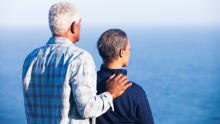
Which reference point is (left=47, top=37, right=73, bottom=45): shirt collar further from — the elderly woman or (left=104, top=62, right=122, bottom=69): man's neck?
(left=104, top=62, right=122, bottom=69): man's neck

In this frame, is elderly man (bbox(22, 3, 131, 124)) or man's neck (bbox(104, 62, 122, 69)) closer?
elderly man (bbox(22, 3, 131, 124))

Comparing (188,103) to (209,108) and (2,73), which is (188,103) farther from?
(2,73)

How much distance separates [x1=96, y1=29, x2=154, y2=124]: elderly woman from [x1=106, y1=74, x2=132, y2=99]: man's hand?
108mm

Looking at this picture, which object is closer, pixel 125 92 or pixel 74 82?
pixel 74 82

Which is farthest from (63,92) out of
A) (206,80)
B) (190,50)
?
(190,50)

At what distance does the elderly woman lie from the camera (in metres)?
2.41

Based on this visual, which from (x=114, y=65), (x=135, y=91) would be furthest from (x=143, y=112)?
(x=114, y=65)

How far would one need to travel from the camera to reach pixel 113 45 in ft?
8.13

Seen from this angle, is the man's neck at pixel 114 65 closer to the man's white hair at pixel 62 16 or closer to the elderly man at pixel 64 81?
the elderly man at pixel 64 81

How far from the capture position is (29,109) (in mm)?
2369

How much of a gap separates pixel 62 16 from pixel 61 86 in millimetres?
568

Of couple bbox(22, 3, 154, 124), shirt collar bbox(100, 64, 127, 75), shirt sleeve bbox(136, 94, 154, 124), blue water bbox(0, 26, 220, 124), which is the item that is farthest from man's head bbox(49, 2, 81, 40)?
blue water bbox(0, 26, 220, 124)

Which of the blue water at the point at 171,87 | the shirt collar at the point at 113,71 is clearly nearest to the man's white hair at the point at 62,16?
the shirt collar at the point at 113,71

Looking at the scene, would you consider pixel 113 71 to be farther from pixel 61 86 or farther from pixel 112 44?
pixel 61 86
